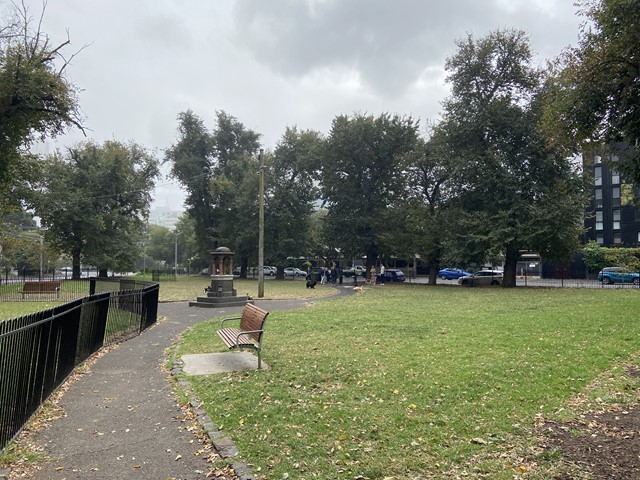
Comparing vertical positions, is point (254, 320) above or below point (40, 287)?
above

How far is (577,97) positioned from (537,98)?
841 inches

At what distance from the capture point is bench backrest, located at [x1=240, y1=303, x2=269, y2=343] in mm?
7773

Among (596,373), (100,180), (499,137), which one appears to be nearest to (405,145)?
(499,137)

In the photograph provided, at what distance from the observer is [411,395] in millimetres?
5742

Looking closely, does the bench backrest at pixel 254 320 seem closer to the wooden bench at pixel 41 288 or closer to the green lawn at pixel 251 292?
the green lawn at pixel 251 292

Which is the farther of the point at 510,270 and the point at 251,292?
the point at 510,270

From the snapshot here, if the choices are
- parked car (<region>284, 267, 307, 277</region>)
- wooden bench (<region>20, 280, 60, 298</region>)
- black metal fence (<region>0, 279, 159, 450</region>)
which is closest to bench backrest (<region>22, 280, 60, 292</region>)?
wooden bench (<region>20, 280, 60, 298</region>)

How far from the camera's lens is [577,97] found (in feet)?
35.0

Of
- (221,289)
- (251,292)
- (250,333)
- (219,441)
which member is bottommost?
(251,292)

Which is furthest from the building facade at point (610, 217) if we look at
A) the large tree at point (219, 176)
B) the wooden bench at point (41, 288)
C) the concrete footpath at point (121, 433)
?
the concrete footpath at point (121, 433)

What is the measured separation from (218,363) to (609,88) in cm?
1036

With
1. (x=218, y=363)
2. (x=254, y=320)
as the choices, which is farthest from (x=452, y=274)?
(x=218, y=363)

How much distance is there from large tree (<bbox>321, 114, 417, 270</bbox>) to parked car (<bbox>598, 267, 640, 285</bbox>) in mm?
17820

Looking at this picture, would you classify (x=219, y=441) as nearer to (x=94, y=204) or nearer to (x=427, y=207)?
(x=427, y=207)
